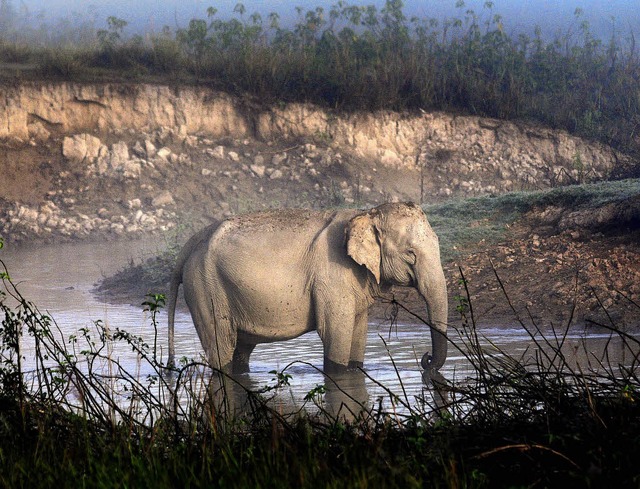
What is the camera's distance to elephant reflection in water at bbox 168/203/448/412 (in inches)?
352

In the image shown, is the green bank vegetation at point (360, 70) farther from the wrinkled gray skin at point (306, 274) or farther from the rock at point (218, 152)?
the wrinkled gray skin at point (306, 274)

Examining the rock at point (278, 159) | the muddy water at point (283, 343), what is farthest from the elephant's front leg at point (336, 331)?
the rock at point (278, 159)

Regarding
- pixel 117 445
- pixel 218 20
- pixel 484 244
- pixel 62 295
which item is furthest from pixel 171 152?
pixel 117 445

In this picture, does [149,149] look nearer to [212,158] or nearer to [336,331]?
[212,158]

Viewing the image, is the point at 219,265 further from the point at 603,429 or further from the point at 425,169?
the point at 425,169

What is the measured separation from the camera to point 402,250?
29.6ft

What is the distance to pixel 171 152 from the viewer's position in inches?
917

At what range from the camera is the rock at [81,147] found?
22969 millimetres

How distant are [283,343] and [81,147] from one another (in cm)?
1293

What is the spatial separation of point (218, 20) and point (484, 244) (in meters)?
14.7

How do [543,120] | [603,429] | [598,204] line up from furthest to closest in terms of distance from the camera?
[543,120] → [598,204] → [603,429]

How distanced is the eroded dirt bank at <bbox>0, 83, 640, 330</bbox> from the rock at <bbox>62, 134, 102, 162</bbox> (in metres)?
0.02

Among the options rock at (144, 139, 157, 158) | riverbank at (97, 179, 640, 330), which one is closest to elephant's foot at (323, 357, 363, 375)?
riverbank at (97, 179, 640, 330)

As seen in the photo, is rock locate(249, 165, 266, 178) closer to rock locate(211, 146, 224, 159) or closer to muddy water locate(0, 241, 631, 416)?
rock locate(211, 146, 224, 159)
